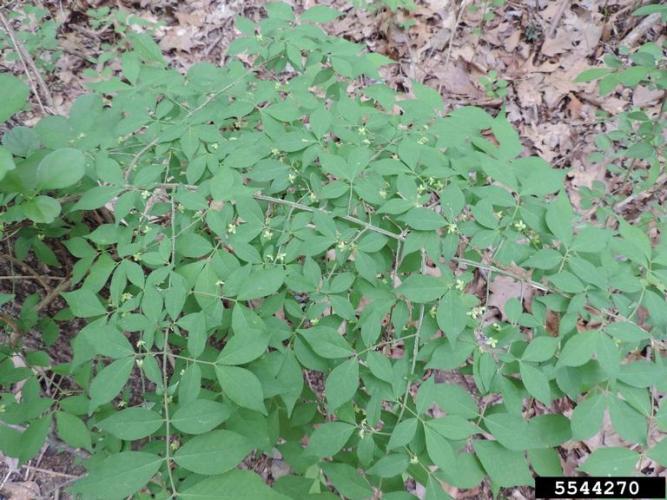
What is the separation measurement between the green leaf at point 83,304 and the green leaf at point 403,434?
0.87 meters

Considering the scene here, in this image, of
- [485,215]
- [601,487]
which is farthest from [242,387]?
[601,487]

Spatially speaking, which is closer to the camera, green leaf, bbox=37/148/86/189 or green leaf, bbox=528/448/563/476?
green leaf, bbox=37/148/86/189

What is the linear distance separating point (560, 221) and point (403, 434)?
700 millimetres

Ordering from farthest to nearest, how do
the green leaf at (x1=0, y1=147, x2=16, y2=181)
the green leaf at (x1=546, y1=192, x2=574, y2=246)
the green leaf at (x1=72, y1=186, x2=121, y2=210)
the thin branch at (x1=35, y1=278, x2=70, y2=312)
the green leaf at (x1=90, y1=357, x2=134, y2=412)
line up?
the thin branch at (x1=35, y1=278, x2=70, y2=312) → the green leaf at (x1=72, y1=186, x2=121, y2=210) → the green leaf at (x1=546, y1=192, x2=574, y2=246) → the green leaf at (x1=90, y1=357, x2=134, y2=412) → the green leaf at (x1=0, y1=147, x2=16, y2=181)

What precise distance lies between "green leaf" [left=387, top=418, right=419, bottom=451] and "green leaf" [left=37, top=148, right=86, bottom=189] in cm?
99

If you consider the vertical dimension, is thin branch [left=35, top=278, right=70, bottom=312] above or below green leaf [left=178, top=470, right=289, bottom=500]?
below

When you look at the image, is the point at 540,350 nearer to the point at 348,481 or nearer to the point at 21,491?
the point at 348,481

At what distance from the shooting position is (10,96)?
100 cm

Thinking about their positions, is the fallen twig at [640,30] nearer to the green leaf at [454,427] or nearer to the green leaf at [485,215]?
the green leaf at [485,215]

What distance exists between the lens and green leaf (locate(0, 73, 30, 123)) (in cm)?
99

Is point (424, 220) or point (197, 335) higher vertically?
point (424, 220)

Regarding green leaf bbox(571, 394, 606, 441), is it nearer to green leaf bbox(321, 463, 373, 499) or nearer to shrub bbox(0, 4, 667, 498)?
shrub bbox(0, 4, 667, 498)

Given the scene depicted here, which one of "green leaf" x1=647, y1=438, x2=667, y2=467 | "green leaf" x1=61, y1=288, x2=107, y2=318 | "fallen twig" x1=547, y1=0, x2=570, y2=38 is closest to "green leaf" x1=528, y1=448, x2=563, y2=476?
"green leaf" x1=647, y1=438, x2=667, y2=467

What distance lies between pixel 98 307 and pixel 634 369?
1.44 m
